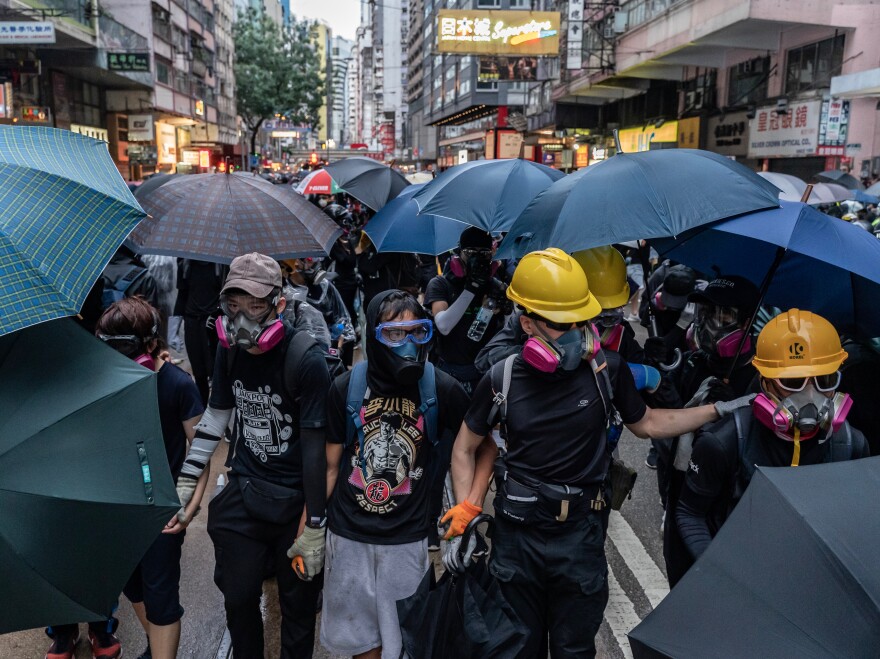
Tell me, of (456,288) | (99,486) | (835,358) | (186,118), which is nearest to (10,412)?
(99,486)

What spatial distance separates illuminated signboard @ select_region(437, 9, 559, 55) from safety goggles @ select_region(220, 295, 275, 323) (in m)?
26.9

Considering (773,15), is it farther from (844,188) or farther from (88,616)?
(88,616)

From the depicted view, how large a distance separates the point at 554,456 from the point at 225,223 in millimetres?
2797

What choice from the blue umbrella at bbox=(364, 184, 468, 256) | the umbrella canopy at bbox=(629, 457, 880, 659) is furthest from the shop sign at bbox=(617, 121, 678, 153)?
the umbrella canopy at bbox=(629, 457, 880, 659)

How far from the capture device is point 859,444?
267 cm

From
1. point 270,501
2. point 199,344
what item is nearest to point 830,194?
point 199,344

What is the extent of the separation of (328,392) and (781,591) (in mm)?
1976

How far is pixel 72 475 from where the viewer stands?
2.10 metres

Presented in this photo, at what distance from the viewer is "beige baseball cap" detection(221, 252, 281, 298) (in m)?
3.08

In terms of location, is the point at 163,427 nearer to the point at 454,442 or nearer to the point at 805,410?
the point at 454,442

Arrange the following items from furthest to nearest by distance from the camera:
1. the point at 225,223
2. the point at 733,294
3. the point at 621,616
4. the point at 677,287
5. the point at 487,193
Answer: the point at 487,193 < the point at 225,223 < the point at 677,287 < the point at 621,616 < the point at 733,294

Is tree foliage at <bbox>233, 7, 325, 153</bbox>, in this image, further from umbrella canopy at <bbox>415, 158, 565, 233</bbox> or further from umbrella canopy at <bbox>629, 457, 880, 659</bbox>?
umbrella canopy at <bbox>629, 457, 880, 659</bbox>

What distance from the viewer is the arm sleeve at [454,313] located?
4805 millimetres

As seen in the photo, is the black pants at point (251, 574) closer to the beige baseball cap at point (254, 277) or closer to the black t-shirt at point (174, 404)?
the black t-shirt at point (174, 404)
